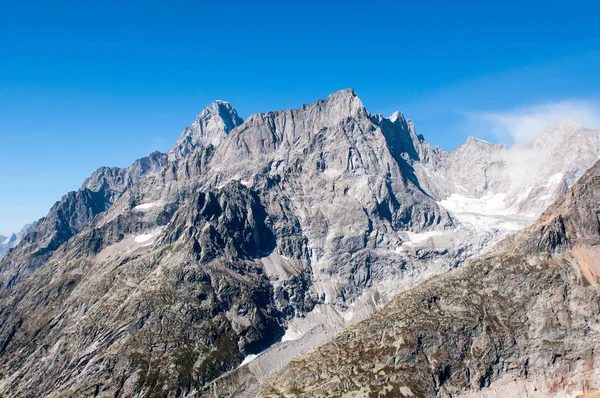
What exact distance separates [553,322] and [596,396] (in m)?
31.3

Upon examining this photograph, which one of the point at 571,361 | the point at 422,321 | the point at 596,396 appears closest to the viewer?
the point at 596,396

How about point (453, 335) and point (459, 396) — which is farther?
point (453, 335)

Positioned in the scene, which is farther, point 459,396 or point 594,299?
point 594,299

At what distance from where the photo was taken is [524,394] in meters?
181

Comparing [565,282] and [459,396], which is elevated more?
[565,282]

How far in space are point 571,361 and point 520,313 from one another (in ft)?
84.5

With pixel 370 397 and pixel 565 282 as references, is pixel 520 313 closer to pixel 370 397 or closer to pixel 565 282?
pixel 565 282

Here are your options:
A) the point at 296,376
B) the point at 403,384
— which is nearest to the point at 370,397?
the point at 403,384

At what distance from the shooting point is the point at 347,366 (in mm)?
186125

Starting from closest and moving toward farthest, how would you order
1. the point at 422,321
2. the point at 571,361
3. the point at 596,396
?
the point at 596,396 < the point at 571,361 < the point at 422,321

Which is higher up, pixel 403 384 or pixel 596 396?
pixel 403 384

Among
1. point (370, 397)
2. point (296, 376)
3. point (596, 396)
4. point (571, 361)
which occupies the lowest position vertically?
point (596, 396)

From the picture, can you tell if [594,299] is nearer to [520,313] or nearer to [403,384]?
[520,313]

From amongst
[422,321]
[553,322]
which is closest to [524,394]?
[553,322]
